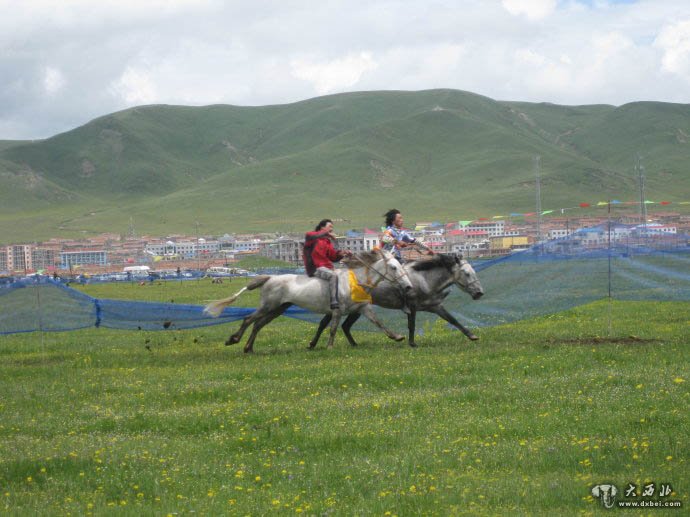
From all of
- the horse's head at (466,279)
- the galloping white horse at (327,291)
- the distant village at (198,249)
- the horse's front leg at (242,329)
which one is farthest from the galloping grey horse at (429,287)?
the distant village at (198,249)

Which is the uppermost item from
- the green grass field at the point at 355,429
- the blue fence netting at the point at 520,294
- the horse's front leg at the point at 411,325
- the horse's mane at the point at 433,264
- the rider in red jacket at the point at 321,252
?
the rider in red jacket at the point at 321,252

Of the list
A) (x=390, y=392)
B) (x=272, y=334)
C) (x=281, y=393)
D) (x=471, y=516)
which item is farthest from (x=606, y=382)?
(x=272, y=334)

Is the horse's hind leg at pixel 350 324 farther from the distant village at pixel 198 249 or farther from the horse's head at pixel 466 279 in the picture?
the distant village at pixel 198 249

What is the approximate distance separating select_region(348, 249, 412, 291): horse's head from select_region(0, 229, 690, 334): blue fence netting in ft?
6.50

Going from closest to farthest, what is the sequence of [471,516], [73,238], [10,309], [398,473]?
[471,516] → [398,473] → [10,309] → [73,238]

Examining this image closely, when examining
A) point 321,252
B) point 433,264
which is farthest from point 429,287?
point 321,252

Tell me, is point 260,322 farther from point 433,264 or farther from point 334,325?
point 433,264

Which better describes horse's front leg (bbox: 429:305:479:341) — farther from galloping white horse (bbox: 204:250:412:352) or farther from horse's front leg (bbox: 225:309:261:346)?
horse's front leg (bbox: 225:309:261:346)

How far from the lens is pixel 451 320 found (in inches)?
807

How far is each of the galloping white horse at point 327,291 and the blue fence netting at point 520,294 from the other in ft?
4.08

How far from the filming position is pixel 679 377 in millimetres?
13797

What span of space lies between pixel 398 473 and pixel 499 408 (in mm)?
3190

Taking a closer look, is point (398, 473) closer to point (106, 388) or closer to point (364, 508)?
point (364, 508)

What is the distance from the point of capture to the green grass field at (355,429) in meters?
9.12
